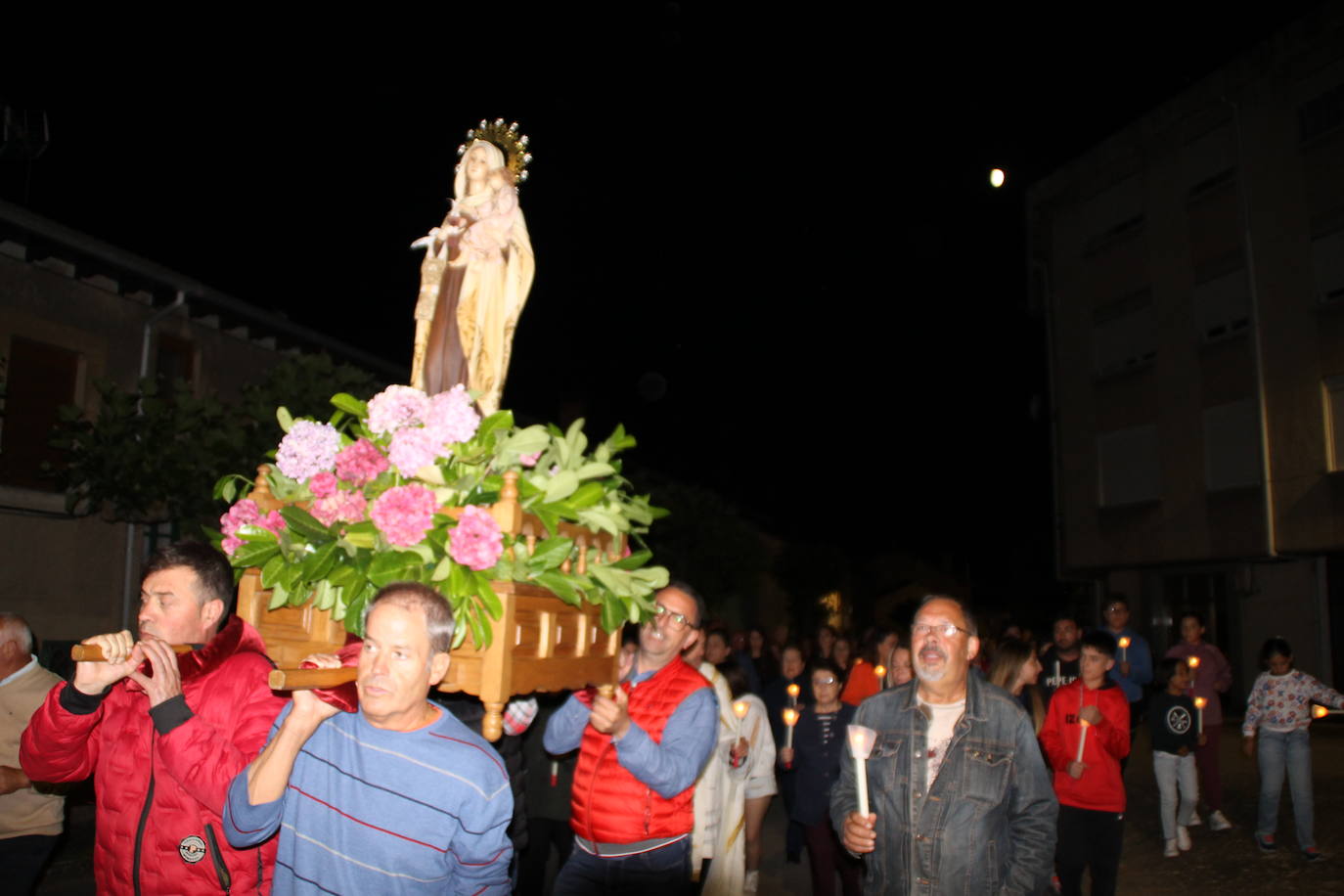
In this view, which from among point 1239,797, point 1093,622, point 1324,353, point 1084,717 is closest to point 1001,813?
point 1084,717

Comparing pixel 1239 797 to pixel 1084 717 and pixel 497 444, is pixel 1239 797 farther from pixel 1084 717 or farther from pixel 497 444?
pixel 497 444

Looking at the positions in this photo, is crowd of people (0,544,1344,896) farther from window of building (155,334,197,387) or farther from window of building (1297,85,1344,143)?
window of building (1297,85,1344,143)

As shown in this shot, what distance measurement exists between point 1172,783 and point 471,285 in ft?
26.8

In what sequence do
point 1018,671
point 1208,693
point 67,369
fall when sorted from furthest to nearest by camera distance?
point 67,369 < point 1208,693 < point 1018,671

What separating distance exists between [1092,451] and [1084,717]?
21165 mm

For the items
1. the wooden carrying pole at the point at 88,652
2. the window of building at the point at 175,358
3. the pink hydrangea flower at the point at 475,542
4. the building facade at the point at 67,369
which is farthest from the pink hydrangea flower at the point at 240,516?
the window of building at the point at 175,358

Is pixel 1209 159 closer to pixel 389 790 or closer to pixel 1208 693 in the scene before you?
pixel 1208 693

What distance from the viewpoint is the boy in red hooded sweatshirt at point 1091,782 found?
6.56m

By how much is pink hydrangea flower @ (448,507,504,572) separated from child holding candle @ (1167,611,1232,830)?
31.4ft

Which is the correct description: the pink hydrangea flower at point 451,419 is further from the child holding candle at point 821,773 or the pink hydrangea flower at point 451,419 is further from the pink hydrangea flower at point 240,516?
the child holding candle at point 821,773

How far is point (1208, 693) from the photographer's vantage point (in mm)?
11242

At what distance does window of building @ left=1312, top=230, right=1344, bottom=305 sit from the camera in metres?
19.8

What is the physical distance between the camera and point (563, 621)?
3.76 metres

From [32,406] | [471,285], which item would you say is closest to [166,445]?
[32,406]
